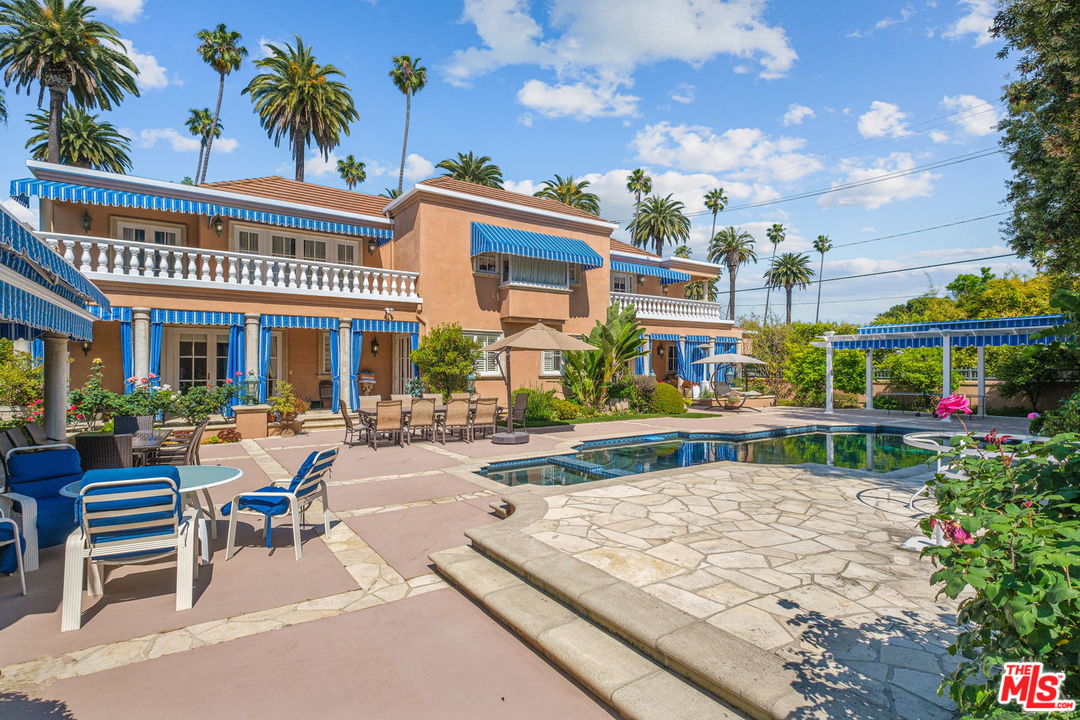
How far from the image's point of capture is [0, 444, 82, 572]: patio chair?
5543 mm

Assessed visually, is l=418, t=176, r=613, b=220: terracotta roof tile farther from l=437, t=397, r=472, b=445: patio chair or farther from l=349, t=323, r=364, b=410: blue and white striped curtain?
l=437, t=397, r=472, b=445: patio chair

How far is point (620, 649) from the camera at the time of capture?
3965 mm

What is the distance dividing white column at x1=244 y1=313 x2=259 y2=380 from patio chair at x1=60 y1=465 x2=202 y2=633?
11804 millimetres

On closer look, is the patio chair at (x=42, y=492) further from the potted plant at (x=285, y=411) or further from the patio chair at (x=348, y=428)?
the potted plant at (x=285, y=411)

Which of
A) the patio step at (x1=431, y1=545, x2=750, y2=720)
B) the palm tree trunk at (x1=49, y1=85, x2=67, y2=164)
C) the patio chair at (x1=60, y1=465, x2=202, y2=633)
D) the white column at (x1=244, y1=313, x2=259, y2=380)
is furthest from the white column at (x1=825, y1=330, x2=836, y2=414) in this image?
the palm tree trunk at (x1=49, y1=85, x2=67, y2=164)

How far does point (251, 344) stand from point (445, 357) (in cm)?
578

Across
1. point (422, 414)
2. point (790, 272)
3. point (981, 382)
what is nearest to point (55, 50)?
point (422, 414)

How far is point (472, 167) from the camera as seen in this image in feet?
133

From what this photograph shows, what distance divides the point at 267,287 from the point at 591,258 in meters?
11.6

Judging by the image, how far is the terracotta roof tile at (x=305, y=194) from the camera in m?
18.6

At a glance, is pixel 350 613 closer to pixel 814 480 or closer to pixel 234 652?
pixel 234 652

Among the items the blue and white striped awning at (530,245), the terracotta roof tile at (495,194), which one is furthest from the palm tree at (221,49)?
the blue and white striped awning at (530,245)

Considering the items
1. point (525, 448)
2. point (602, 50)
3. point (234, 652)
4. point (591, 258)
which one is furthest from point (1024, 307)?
point (234, 652)

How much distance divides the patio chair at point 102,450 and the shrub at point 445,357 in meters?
9.48
